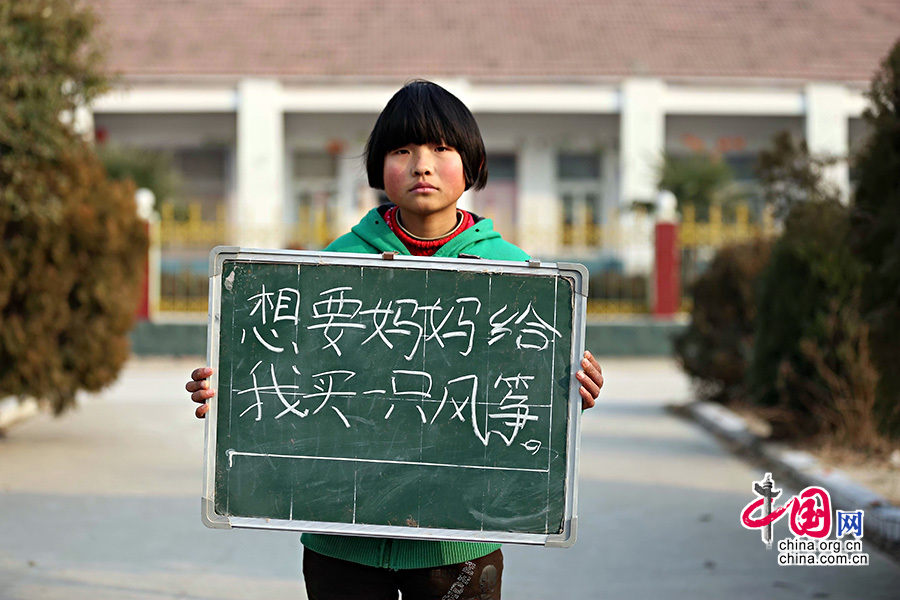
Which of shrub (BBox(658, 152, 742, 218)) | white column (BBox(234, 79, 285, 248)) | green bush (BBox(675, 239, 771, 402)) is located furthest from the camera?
white column (BBox(234, 79, 285, 248))

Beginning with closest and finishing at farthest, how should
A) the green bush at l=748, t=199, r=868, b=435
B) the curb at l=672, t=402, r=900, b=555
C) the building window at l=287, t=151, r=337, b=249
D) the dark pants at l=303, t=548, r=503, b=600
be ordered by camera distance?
1. the dark pants at l=303, t=548, r=503, b=600
2. the curb at l=672, t=402, r=900, b=555
3. the green bush at l=748, t=199, r=868, b=435
4. the building window at l=287, t=151, r=337, b=249

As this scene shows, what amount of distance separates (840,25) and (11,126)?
27.8 m

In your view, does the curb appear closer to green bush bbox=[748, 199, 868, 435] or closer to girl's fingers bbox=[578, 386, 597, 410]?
green bush bbox=[748, 199, 868, 435]

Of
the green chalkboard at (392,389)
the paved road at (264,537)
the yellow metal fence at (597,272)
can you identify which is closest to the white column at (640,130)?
the yellow metal fence at (597,272)

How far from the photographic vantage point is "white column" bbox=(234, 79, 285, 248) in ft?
95.5

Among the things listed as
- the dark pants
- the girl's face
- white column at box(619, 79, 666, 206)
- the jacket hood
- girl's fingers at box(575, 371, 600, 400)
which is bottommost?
the dark pants

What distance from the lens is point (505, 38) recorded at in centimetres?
3092

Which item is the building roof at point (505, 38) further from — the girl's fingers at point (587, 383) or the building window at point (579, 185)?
the girl's fingers at point (587, 383)

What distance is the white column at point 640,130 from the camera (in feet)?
96.0

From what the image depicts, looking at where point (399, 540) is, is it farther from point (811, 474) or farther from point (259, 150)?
point (259, 150)

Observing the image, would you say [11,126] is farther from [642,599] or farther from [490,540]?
[490,540]

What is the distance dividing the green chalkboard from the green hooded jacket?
0.07 metres

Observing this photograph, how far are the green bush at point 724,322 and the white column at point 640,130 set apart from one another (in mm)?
16433

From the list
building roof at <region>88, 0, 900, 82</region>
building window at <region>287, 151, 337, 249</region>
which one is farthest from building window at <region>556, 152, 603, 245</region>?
building window at <region>287, 151, 337, 249</region>
